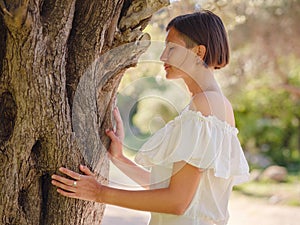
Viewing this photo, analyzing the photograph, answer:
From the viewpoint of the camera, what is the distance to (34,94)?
2107 mm

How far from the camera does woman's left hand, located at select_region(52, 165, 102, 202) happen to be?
2098 mm

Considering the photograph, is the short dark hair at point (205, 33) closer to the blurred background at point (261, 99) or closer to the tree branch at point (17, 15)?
the tree branch at point (17, 15)

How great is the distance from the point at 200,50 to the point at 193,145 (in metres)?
0.33

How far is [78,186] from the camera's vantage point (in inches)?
83.4

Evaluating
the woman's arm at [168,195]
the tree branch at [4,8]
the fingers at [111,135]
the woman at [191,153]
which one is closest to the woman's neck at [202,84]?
the woman at [191,153]

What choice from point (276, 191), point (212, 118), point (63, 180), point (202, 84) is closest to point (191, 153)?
point (212, 118)

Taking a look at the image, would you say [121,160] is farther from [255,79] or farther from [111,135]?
[255,79]

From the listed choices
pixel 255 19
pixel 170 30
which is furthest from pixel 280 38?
pixel 170 30

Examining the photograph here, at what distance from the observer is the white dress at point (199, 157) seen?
2.04 m

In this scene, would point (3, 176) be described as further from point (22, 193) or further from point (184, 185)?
point (184, 185)

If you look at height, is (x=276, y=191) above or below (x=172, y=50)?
below

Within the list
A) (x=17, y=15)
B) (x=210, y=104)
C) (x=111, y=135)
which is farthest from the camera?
(x=111, y=135)

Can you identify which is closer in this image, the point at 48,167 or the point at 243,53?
the point at 48,167

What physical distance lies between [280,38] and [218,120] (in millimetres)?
8387
